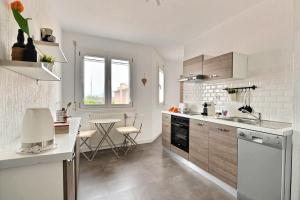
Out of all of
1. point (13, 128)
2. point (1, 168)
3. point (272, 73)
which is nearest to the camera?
point (1, 168)

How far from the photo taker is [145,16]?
264cm

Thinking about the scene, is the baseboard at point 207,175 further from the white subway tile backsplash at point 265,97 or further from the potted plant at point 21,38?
the potted plant at point 21,38

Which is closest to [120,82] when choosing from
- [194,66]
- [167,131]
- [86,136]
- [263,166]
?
[86,136]

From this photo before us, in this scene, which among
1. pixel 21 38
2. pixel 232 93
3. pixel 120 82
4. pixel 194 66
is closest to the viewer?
pixel 21 38

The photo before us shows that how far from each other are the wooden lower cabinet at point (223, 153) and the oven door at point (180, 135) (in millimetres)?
576

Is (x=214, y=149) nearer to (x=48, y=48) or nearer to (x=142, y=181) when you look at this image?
(x=142, y=181)

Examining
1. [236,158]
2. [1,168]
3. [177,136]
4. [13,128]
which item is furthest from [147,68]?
[1,168]

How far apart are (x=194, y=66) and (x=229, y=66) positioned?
0.81 meters

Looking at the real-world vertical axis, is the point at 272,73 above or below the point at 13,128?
above

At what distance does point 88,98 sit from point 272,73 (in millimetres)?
3408

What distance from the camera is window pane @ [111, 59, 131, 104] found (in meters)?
3.80

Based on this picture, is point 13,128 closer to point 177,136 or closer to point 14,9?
point 14,9

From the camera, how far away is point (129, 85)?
3969 mm

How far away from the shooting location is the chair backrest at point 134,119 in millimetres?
3887
